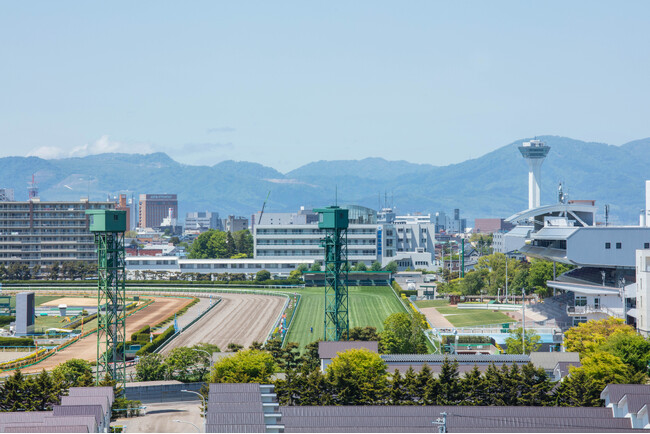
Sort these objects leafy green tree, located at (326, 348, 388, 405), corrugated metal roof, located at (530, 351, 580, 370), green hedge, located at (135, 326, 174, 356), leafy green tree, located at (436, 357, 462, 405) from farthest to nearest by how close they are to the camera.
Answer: green hedge, located at (135, 326, 174, 356) < corrugated metal roof, located at (530, 351, 580, 370) < leafy green tree, located at (326, 348, 388, 405) < leafy green tree, located at (436, 357, 462, 405)

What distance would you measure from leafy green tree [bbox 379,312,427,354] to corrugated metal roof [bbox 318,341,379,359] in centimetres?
1201

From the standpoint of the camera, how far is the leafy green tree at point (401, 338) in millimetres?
68625

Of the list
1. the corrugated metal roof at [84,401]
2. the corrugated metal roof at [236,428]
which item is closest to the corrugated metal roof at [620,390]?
the corrugated metal roof at [236,428]

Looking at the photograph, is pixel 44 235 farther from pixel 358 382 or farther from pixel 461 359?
pixel 358 382

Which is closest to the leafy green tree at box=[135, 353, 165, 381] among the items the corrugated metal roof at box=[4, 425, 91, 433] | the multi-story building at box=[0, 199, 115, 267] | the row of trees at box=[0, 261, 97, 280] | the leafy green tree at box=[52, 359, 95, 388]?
the leafy green tree at box=[52, 359, 95, 388]

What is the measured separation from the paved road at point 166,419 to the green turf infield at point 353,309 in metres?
23.6

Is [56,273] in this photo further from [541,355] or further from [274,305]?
[541,355]

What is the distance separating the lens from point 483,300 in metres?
117

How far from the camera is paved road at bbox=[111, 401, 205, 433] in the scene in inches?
1917

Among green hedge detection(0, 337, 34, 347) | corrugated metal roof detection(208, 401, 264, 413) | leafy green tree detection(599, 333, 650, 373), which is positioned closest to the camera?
corrugated metal roof detection(208, 401, 264, 413)

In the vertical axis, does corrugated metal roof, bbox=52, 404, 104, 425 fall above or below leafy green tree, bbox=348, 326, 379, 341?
below

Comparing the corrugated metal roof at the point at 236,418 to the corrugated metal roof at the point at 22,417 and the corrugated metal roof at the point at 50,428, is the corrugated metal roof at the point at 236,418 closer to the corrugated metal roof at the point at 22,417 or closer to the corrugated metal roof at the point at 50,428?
the corrugated metal roof at the point at 50,428

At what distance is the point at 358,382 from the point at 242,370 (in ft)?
24.8

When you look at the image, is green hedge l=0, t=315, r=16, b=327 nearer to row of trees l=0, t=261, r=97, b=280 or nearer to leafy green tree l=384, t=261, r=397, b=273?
row of trees l=0, t=261, r=97, b=280
